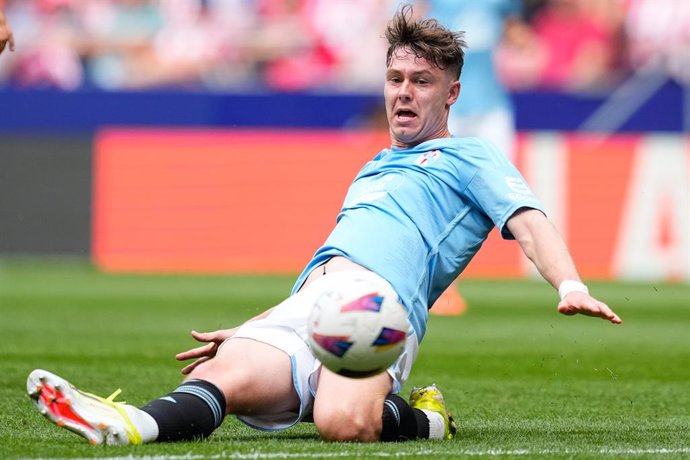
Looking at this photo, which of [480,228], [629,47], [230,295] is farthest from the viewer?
[629,47]

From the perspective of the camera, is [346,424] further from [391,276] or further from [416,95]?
[416,95]

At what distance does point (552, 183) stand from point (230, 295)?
430 cm

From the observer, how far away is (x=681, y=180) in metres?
15.0

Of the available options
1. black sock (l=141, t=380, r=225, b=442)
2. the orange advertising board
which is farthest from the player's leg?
the orange advertising board

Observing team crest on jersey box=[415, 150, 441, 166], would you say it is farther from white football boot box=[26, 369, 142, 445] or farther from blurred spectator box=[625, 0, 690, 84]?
blurred spectator box=[625, 0, 690, 84]

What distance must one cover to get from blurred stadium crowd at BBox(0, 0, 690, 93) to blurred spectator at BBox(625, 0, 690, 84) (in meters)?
0.01

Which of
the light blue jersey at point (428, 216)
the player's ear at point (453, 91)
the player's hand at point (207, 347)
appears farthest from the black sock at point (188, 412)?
the player's ear at point (453, 91)

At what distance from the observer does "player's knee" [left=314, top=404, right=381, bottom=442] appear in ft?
15.5

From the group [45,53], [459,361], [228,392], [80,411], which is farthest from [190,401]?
[45,53]

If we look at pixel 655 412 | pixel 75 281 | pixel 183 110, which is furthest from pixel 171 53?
pixel 655 412

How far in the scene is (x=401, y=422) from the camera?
4.88 m

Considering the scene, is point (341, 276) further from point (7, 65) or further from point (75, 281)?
point (7, 65)

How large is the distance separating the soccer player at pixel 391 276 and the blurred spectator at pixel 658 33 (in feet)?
45.7

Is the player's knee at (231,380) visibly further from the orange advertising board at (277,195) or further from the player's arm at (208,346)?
the orange advertising board at (277,195)
